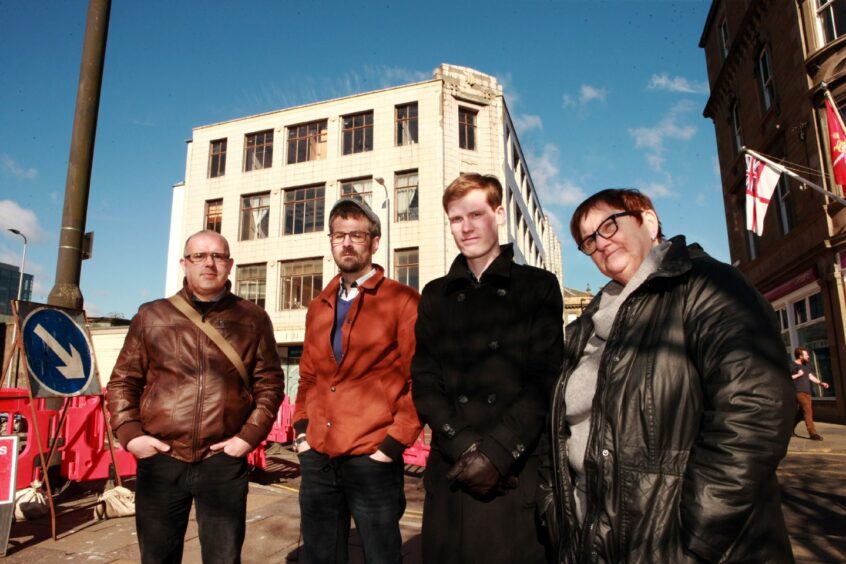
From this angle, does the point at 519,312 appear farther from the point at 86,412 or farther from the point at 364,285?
the point at 86,412

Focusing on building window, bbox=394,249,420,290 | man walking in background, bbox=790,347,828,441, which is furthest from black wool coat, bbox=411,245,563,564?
building window, bbox=394,249,420,290

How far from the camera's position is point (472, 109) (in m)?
27.5

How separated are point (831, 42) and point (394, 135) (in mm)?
18331

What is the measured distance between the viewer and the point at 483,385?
2.26 m

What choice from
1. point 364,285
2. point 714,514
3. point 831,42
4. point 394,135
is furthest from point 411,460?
point 394,135

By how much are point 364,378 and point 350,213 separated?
0.96 metres

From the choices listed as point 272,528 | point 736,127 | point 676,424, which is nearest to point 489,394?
point 676,424

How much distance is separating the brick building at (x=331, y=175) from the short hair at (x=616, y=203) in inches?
863

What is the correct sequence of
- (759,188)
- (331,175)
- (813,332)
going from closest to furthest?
1. (759,188)
2. (813,332)
3. (331,175)

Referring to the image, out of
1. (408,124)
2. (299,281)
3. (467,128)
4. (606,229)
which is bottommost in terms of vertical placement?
(606,229)

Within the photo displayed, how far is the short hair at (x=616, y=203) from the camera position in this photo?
2279 millimetres

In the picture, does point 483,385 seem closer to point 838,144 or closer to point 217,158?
point 838,144

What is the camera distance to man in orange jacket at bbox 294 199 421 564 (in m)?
2.58

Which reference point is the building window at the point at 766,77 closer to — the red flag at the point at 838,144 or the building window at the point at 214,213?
the red flag at the point at 838,144
